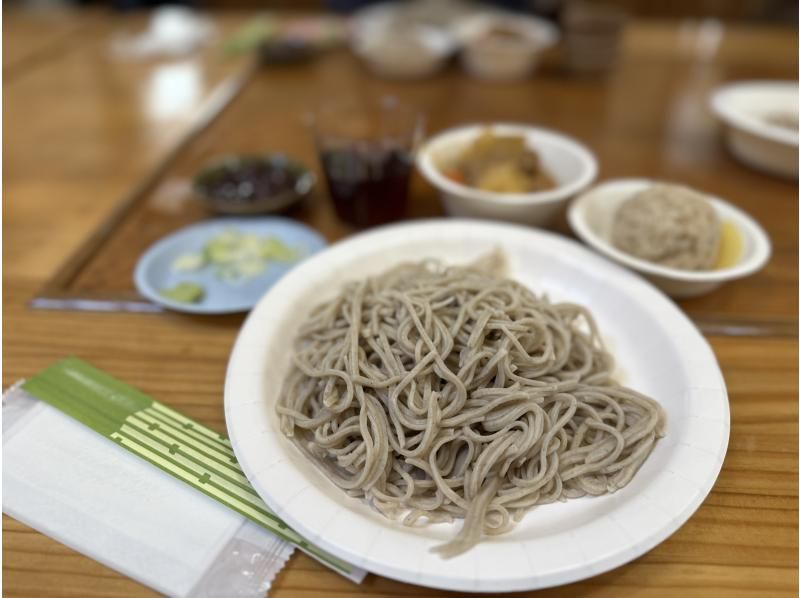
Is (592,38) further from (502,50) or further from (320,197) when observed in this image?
(320,197)

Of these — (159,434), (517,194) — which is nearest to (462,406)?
(159,434)

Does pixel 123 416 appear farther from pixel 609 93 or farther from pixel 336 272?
pixel 609 93

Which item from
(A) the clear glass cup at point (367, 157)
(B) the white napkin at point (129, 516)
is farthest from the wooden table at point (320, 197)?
(A) the clear glass cup at point (367, 157)

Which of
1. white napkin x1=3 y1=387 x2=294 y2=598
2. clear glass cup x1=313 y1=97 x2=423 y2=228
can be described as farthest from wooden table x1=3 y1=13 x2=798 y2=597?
clear glass cup x1=313 y1=97 x2=423 y2=228

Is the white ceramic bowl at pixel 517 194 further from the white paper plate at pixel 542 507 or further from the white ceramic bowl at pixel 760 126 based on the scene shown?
the white ceramic bowl at pixel 760 126

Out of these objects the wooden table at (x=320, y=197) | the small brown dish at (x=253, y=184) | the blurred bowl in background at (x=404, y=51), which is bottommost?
the wooden table at (x=320, y=197)

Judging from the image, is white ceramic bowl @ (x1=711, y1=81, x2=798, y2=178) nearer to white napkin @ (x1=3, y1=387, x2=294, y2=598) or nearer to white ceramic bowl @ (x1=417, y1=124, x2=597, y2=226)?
white ceramic bowl @ (x1=417, y1=124, x2=597, y2=226)
